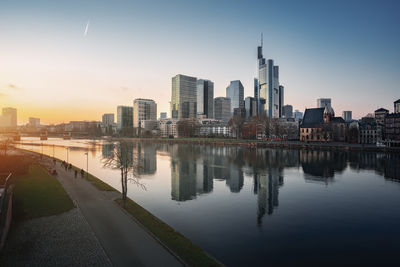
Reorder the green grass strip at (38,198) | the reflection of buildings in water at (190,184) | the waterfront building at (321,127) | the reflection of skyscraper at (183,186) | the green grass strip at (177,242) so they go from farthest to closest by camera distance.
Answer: the waterfront building at (321,127) → the reflection of buildings in water at (190,184) → the reflection of skyscraper at (183,186) → the green grass strip at (38,198) → the green grass strip at (177,242)

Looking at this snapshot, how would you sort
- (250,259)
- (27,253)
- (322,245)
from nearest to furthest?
1. (27,253)
2. (250,259)
3. (322,245)

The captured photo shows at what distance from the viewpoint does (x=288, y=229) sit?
21766mm

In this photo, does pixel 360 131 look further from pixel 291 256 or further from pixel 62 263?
pixel 62 263

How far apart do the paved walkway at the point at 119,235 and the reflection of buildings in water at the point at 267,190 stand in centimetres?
1180

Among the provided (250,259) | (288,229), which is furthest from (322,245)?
(250,259)

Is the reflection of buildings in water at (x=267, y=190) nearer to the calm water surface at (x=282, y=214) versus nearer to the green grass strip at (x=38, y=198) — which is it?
the calm water surface at (x=282, y=214)

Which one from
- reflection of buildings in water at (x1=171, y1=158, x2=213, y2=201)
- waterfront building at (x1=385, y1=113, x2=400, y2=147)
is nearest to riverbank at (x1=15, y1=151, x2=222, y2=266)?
A: reflection of buildings in water at (x1=171, y1=158, x2=213, y2=201)

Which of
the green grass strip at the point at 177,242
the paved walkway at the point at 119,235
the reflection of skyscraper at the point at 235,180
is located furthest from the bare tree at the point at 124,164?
the reflection of skyscraper at the point at 235,180

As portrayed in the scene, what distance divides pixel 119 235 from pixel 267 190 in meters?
24.8

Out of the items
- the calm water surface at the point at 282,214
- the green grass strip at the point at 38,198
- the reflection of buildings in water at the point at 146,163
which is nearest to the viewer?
the calm water surface at the point at 282,214

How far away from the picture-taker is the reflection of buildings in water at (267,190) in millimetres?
27494

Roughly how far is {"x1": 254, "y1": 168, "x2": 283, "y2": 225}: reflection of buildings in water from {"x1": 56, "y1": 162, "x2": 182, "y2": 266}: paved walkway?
11.8 metres

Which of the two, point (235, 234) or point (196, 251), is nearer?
point (196, 251)

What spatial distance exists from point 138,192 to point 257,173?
85.1 feet
